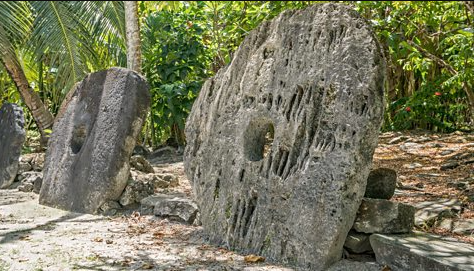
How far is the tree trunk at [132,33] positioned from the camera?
311 inches

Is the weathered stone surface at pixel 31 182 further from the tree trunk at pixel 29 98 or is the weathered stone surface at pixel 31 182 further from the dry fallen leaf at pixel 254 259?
the dry fallen leaf at pixel 254 259

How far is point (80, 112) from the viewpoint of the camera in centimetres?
671

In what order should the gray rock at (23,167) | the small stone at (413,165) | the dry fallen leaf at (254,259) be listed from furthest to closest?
the gray rock at (23,167) → the small stone at (413,165) → the dry fallen leaf at (254,259)

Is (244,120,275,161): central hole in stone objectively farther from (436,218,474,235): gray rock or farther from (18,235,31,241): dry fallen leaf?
(18,235,31,241): dry fallen leaf

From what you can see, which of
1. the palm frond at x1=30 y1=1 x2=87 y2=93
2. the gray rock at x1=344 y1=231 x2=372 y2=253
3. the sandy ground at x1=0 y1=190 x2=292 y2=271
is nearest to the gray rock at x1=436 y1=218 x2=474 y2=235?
the gray rock at x1=344 y1=231 x2=372 y2=253

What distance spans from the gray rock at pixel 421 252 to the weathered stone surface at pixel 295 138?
0.90 feet

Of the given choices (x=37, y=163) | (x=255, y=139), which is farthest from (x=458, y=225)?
(x=37, y=163)

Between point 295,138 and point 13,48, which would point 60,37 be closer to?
point 13,48

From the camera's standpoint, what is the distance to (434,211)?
457cm

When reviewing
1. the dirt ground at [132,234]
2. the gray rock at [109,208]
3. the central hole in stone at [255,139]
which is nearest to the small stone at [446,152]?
the dirt ground at [132,234]

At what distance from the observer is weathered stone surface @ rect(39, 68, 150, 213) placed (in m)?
5.96

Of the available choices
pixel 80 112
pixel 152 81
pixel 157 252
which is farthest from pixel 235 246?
pixel 152 81

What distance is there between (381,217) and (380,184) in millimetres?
400

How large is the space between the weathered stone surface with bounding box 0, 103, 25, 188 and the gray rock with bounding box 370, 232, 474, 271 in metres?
5.93
